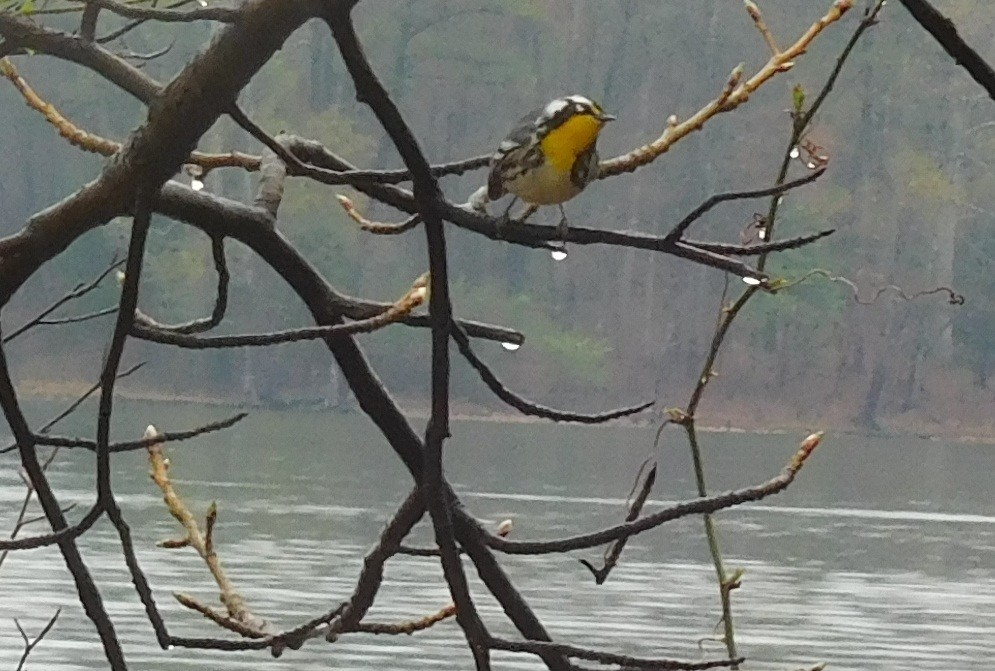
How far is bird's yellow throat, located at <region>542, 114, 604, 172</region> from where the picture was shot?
2408 millimetres

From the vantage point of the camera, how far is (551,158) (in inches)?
97.0

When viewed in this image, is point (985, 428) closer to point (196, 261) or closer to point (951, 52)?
point (196, 261)

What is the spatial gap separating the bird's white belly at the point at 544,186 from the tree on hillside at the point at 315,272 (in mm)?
103

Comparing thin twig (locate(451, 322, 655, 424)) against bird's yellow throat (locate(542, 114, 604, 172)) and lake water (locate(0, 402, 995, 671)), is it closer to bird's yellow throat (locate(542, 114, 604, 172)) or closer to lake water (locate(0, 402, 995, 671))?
bird's yellow throat (locate(542, 114, 604, 172))

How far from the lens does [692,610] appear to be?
17281 millimetres

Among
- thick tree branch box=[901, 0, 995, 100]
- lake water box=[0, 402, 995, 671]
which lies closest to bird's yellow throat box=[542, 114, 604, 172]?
thick tree branch box=[901, 0, 995, 100]

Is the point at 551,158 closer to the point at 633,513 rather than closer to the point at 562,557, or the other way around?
the point at 633,513

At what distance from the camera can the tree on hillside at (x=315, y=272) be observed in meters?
1.73

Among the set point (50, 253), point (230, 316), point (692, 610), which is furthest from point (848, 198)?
point (50, 253)

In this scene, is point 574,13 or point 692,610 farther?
point 574,13

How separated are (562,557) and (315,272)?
1955 centimetres

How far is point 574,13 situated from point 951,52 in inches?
1659

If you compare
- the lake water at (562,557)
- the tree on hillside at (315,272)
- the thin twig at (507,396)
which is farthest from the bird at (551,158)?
the lake water at (562,557)

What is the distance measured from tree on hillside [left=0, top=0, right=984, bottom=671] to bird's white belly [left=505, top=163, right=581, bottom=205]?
0.34ft
